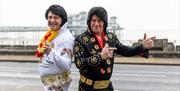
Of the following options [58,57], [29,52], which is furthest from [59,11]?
[29,52]

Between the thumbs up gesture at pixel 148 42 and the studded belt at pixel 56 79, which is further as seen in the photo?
the thumbs up gesture at pixel 148 42

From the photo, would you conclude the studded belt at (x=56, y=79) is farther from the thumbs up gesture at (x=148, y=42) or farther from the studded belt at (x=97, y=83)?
the thumbs up gesture at (x=148, y=42)

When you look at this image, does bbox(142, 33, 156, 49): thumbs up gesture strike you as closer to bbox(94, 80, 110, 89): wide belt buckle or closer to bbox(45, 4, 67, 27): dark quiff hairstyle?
bbox(94, 80, 110, 89): wide belt buckle

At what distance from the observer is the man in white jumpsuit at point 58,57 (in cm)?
379

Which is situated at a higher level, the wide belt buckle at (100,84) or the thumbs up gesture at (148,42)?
the thumbs up gesture at (148,42)

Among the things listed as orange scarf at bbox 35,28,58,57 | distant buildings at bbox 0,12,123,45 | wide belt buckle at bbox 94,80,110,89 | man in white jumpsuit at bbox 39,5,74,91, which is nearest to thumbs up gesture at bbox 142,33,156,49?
wide belt buckle at bbox 94,80,110,89

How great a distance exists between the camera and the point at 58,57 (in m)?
3.74

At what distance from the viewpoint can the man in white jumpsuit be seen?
379 cm

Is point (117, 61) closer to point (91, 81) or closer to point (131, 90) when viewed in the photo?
point (131, 90)

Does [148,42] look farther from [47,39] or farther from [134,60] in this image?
[134,60]

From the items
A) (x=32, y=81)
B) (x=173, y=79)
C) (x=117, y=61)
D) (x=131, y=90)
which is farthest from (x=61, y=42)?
(x=117, y=61)

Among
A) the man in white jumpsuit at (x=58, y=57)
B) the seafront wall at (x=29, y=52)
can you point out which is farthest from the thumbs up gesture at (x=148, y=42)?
the seafront wall at (x=29, y=52)

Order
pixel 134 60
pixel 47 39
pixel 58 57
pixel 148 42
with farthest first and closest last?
pixel 134 60 → pixel 148 42 → pixel 47 39 → pixel 58 57

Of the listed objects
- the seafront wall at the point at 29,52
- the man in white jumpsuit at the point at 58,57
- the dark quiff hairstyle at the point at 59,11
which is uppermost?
the dark quiff hairstyle at the point at 59,11
